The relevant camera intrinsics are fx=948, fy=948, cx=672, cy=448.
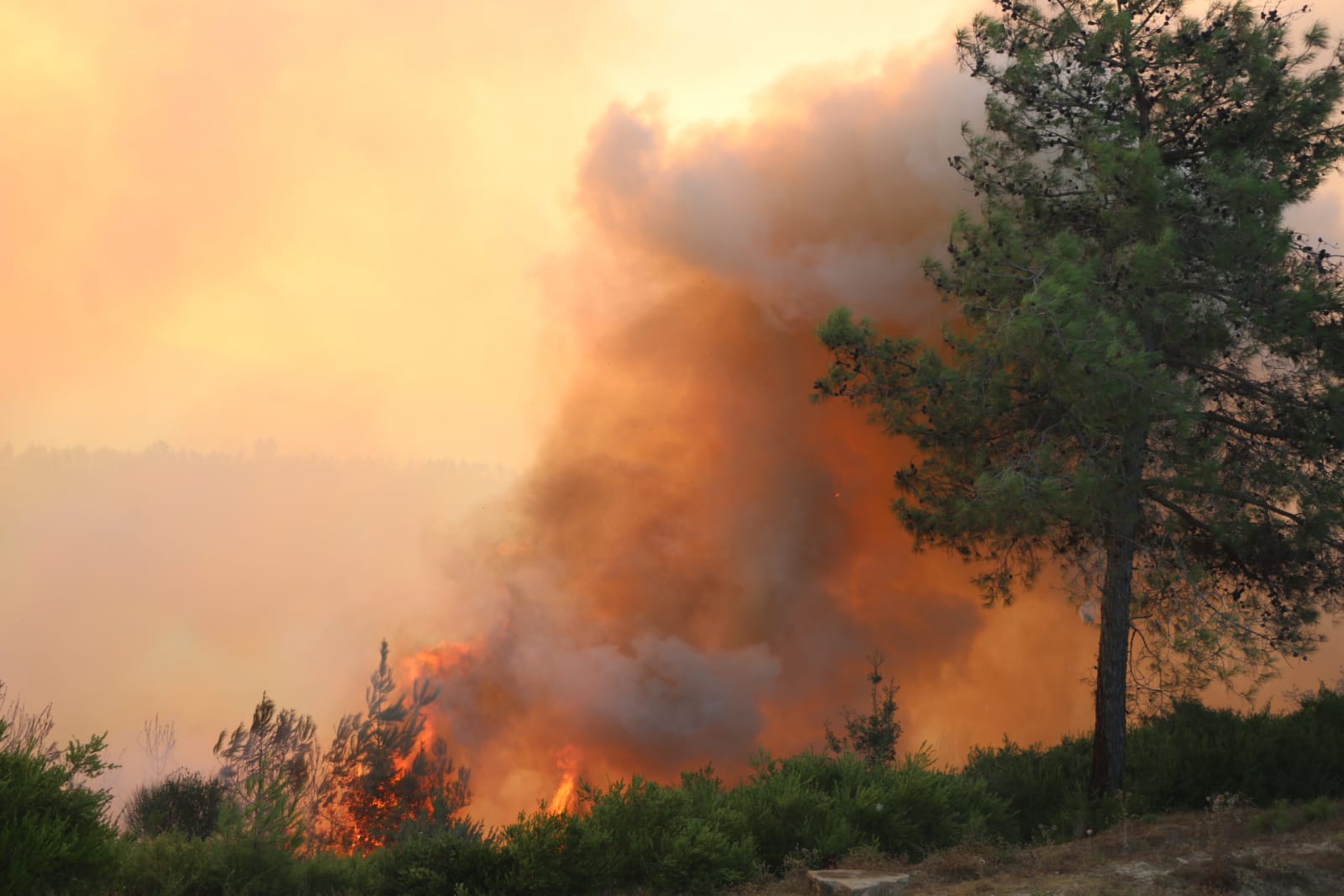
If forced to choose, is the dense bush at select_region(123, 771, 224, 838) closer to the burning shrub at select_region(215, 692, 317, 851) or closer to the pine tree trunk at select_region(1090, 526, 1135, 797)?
the burning shrub at select_region(215, 692, 317, 851)

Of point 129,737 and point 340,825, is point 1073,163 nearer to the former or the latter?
point 340,825

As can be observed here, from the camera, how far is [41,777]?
8.41 m

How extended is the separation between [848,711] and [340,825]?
15825mm

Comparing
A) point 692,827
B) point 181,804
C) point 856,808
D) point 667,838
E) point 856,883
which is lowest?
point 181,804

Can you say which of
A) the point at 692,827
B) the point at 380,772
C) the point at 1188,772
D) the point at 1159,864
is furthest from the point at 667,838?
the point at 380,772

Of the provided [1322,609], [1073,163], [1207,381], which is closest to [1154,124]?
[1073,163]

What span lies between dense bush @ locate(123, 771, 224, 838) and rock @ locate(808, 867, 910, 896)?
16.6 meters

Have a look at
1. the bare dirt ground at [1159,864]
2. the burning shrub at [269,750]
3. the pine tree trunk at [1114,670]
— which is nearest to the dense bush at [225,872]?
the bare dirt ground at [1159,864]

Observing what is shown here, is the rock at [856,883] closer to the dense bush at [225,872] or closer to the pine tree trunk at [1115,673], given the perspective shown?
the dense bush at [225,872]

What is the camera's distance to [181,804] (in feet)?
73.8

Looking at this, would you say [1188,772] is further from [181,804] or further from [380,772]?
[181,804]

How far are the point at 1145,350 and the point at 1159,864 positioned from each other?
7.24m

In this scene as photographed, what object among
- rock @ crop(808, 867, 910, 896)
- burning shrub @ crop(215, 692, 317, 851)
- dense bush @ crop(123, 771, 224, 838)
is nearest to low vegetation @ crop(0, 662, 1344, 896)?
rock @ crop(808, 867, 910, 896)

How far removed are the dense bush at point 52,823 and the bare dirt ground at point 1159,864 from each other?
21.7ft
